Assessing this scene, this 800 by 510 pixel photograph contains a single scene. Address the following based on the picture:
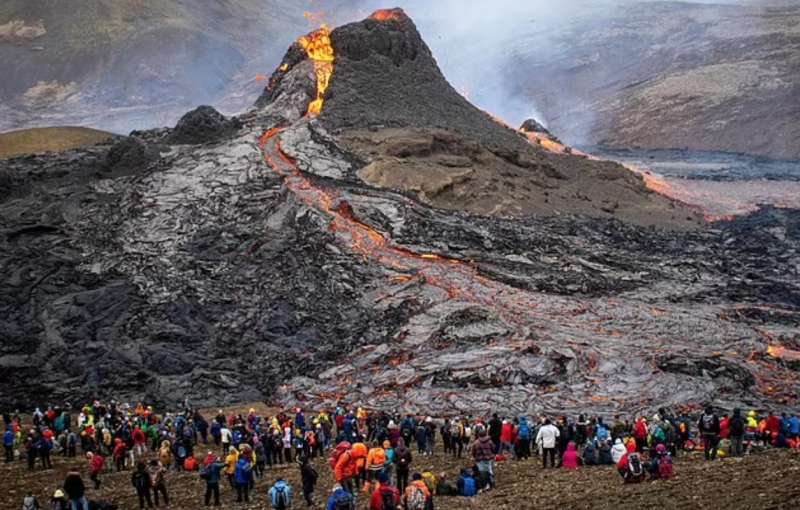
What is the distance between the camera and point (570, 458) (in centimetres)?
2569

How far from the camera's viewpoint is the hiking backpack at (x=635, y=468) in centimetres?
2198

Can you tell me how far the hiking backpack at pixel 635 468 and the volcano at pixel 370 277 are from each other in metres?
14.2

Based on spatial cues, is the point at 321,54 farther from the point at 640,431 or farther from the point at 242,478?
the point at 242,478

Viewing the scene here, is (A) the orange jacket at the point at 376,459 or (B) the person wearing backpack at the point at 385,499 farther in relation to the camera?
(A) the orange jacket at the point at 376,459

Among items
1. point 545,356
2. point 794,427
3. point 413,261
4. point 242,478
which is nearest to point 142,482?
point 242,478

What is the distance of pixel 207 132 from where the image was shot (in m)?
68.8

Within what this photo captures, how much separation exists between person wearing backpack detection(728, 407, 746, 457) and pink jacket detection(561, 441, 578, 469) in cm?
432

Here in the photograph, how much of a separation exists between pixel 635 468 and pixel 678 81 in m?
140

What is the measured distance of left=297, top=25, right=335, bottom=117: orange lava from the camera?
254 feet

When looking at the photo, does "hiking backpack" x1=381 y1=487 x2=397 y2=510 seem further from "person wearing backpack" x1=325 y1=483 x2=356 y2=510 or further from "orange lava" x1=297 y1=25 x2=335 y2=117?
"orange lava" x1=297 y1=25 x2=335 y2=117

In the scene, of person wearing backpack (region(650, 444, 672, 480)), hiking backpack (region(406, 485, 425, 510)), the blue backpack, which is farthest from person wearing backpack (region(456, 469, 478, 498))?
person wearing backpack (region(650, 444, 672, 480))

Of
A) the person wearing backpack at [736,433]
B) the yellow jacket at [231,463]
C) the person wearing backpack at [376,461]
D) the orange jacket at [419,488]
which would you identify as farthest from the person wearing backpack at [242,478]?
the person wearing backpack at [736,433]

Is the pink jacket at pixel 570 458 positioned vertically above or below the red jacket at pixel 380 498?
below

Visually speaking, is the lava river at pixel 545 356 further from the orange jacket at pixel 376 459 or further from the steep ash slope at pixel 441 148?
the orange jacket at pixel 376 459
